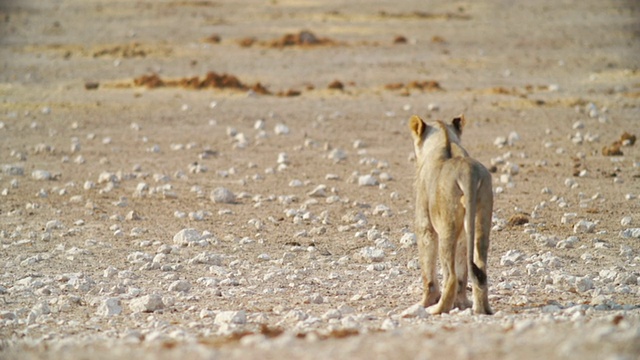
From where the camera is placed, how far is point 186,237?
36.7ft

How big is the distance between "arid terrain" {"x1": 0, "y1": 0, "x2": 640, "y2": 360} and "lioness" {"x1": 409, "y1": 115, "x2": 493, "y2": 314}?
0.20m

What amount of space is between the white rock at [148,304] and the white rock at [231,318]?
0.74 m

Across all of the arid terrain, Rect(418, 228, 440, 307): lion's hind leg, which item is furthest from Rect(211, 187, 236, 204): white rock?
Rect(418, 228, 440, 307): lion's hind leg

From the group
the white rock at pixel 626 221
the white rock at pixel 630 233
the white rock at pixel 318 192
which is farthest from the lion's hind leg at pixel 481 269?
the white rock at pixel 318 192

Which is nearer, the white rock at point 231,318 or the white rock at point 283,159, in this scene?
the white rock at point 231,318

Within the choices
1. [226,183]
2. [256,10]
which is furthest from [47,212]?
[256,10]

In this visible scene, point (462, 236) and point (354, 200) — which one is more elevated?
point (462, 236)

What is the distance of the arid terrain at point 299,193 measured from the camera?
290 inches

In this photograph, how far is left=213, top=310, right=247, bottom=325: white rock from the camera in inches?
305

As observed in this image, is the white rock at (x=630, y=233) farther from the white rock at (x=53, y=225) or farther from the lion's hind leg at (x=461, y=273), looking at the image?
the white rock at (x=53, y=225)

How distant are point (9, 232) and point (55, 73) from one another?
47.4 ft

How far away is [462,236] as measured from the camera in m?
8.00

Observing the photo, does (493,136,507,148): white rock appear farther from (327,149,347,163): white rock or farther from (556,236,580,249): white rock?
(556,236,580,249): white rock

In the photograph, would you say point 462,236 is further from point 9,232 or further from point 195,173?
point 195,173
